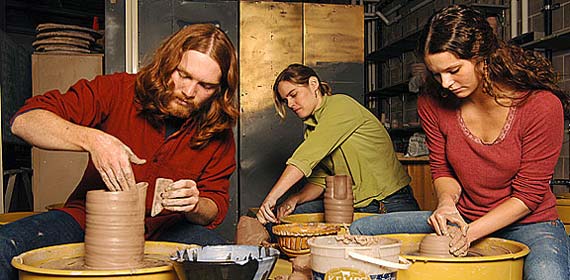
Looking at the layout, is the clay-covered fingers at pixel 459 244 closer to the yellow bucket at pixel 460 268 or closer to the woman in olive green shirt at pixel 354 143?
the yellow bucket at pixel 460 268

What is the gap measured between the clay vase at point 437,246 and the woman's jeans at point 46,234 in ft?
2.50

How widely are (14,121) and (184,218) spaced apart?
696mm

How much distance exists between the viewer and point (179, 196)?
1739 mm

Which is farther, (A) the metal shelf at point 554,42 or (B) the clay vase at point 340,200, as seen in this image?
(A) the metal shelf at point 554,42

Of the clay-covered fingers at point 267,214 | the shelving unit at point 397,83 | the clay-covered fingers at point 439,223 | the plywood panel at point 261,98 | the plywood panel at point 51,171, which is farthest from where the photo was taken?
the shelving unit at point 397,83

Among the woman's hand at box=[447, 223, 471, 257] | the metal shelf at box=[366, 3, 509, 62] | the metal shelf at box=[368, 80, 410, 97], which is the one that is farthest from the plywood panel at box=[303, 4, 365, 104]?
the woman's hand at box=[447, 223, 471, 257]

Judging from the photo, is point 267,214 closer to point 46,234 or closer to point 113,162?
point 46,234

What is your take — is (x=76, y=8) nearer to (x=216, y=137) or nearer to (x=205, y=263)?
(x=216, y=137)

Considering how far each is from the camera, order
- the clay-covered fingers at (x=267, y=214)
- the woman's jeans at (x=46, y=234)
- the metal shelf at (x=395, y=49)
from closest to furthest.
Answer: the woman's jeans at (x=46, y=234)
the clay-covered fingers at (x=267, y=214)
the metal shelf at (x=395, y=49)

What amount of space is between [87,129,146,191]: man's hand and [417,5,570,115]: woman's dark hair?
106 cm

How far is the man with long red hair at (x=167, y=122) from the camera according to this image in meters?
1.90

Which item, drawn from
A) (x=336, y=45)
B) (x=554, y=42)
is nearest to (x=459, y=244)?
(x=554, y=42)

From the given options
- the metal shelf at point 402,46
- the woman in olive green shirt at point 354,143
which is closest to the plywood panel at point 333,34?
the metal shelf at point 402,46

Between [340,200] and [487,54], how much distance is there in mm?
871
